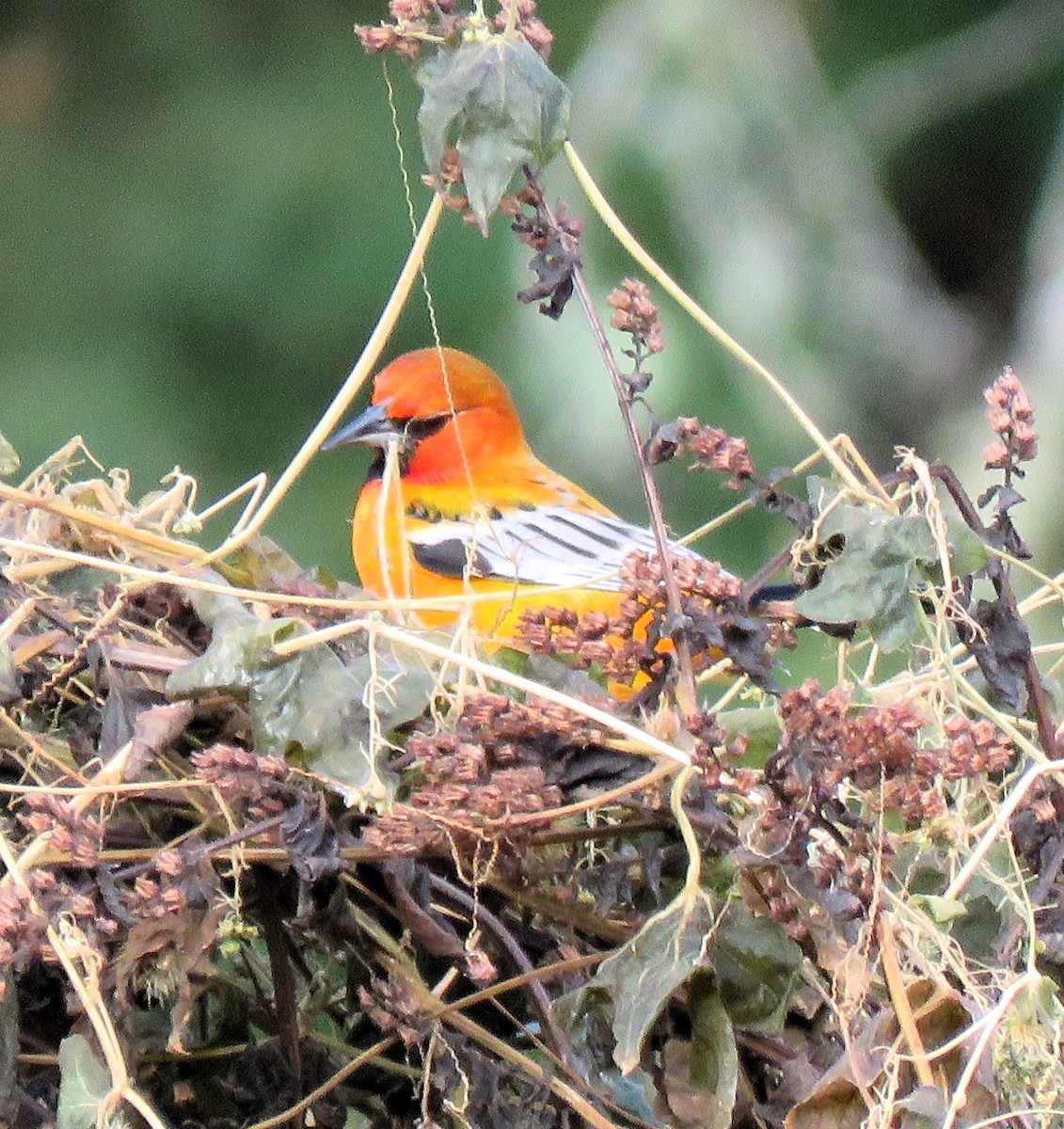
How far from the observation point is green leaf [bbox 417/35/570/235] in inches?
34.0

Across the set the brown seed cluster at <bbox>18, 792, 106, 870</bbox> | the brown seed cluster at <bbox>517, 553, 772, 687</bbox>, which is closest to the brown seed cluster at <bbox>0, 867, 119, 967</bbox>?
the brown seed cluster at <bbox>18, 792, 106, 870</bbox>

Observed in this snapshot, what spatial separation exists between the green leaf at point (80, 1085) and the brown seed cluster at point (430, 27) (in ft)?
1.60

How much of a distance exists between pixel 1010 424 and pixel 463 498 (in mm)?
1596

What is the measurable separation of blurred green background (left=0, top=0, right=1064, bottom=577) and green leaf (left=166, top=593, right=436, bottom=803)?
2114mm

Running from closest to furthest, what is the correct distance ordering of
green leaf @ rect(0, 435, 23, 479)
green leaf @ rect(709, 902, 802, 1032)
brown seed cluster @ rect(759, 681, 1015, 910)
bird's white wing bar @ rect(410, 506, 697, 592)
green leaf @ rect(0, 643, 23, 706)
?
brown seed cluster @ rect(759, 681, 1015, 910)
green leaf @ rect(709, 902, 802, 1032)
green leaf @ rect(0, 643, 23, 706)
green leaf @ rect(0, 435, 23, 479)
bird's white wing bar @ rect(410, 506, 697, 592)

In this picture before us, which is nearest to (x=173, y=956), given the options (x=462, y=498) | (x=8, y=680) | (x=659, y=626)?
(x=8, y=680)

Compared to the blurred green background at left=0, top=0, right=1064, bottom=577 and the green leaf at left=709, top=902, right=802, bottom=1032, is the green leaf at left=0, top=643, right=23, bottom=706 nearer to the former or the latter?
the green leaf at left=709, top=902, right=802, bottom=1032

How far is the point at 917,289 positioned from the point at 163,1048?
3.42 metres

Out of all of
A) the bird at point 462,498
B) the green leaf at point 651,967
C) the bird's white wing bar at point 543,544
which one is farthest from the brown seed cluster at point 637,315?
the bird's white wing bar at point 543,544

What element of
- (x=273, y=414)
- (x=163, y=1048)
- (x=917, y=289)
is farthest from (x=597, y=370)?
(x=163, y=1048)

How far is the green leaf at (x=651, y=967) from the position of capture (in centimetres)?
80

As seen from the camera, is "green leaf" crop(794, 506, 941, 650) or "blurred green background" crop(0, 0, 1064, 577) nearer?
"green leaf" crop(794, 506, 941, 650)

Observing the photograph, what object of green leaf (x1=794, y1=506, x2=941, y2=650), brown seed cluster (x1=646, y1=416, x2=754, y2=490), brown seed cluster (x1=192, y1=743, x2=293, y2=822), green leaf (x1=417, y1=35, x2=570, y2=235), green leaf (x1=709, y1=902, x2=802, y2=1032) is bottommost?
green leaf (x1=709, y1=902, x2=802, y2=1032)

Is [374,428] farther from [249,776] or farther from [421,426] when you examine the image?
[249,776]
